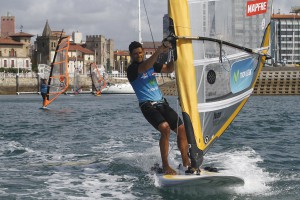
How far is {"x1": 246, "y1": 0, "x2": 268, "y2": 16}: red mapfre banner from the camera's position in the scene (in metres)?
7.95

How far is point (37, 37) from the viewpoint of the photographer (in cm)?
15962

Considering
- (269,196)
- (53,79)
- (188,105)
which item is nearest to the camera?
(269,196)

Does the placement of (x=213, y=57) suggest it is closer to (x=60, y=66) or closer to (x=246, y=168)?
(x=246, y=168)

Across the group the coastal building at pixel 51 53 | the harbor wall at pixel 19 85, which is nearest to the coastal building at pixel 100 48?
the coastal building at pixel 51 53

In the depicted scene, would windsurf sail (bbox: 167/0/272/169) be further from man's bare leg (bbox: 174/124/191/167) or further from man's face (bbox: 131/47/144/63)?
man's face (bbox: 131/47/144/63)

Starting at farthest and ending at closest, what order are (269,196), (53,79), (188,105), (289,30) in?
(289,30) → (53,79) → (188,105) → (269,196)

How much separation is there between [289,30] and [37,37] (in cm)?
6572

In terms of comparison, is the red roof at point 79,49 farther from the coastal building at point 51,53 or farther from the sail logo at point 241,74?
the sail logo at point 241,74

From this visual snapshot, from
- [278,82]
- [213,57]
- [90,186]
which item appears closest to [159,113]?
[213,57]

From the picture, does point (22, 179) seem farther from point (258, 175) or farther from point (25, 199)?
point (258, 175)

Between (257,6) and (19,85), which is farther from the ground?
(257,6)

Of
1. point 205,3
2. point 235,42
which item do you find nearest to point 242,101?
point 235,42

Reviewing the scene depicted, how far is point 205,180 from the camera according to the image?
7.36 metres

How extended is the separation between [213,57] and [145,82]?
101cm
